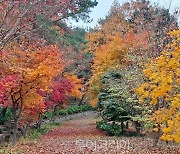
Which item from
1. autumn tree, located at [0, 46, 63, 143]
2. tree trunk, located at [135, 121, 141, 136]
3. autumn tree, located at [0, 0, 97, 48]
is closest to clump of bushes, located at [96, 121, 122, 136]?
tree trunk, located at [135, 121, 141, 136]

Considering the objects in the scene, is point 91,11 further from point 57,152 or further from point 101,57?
point 57,152

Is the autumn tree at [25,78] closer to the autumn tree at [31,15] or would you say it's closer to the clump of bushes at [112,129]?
the autumn tree at [31,15]

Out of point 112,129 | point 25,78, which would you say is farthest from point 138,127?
point 25,78

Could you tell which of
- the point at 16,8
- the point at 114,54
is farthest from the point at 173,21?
the point at 16,8

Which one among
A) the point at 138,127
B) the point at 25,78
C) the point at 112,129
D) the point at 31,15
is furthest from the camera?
the point at 112,129

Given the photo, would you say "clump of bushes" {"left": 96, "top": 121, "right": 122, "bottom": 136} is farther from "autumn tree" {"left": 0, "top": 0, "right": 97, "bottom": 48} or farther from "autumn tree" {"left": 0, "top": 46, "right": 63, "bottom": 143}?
"autumn tree" {"left": 0, "top": 46, "right": 63, "bottom": 143}

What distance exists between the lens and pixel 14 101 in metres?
16.3

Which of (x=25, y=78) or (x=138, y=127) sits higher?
(x=25, y=78)

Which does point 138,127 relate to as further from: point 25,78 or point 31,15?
point 31,15

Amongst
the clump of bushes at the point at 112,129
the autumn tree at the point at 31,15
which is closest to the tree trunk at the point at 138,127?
the clump of bushes at the point at 112,129

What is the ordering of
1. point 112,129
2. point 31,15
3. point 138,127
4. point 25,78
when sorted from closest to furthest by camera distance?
point 25,78 → point 31,15 → point 138,127 → point 112,129

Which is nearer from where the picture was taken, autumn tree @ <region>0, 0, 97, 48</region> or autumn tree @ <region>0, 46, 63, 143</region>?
autumn tree @ <region>0, 0, 97, 48</region>

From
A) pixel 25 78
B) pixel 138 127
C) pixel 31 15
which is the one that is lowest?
pixel 138 127

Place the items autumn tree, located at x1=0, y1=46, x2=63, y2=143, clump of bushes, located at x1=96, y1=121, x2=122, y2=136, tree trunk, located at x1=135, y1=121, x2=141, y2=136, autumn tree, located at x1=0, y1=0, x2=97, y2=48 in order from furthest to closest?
clump of bushes, located at x1=96, y1=121, x2=122, y2=136 → tree trunk, located at x1=135, y1=121, x2=141, y2=136 → autumn tree, located at x1=0, y1=46, x2=63, y2=143 → autumn tree, located at x1=0, y1=0, x2=97, y2=48
